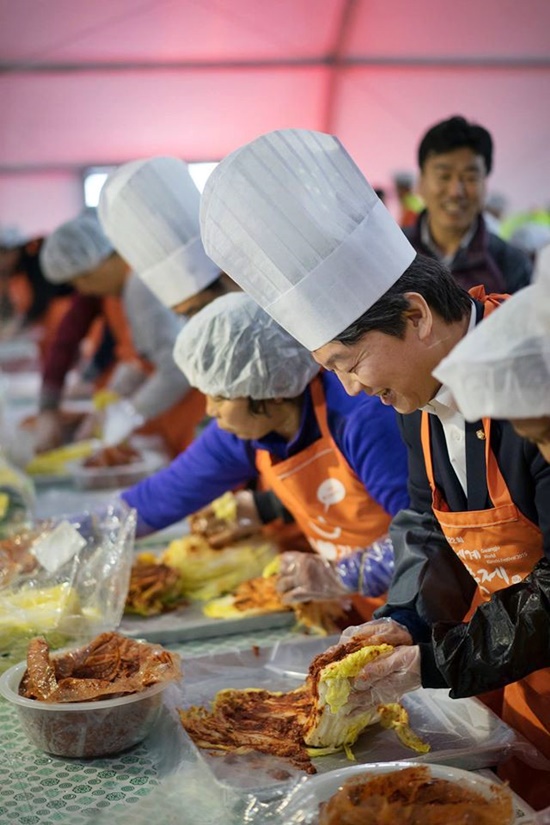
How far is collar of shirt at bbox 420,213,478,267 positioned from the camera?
14.4ft

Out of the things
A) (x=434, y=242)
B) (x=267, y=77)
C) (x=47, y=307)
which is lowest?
(x=47, y=307)

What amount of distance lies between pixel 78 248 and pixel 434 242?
1822 mm

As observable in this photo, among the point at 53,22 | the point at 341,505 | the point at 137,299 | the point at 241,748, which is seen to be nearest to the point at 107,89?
the point at 53,22

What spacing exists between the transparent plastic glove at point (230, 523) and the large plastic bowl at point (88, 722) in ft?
3.78

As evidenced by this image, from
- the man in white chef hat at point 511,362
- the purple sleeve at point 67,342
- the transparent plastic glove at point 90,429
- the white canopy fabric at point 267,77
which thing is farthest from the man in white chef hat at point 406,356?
the white canopy fabric at point 267,77

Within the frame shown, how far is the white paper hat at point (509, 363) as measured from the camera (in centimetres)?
133

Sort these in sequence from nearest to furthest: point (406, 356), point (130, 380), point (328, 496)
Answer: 1. point (406, 356)
2. point (328, 496)
3. point (130, 380)

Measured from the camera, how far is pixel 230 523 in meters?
3.20

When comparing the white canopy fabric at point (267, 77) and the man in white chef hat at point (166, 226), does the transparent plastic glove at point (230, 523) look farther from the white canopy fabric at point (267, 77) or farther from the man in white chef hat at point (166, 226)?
the white canopy fabric at point (267, 77)

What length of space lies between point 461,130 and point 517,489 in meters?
2.67

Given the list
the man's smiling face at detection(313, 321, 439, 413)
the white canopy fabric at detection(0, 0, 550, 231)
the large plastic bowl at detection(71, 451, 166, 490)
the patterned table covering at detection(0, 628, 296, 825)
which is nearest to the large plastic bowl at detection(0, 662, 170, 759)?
the patterned table covering at detection(0, 628, 296, 825)

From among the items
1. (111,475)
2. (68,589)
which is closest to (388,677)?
(68,589)

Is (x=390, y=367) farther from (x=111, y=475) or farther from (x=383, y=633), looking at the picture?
(x=111, y=475)

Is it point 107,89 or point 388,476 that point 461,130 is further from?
point 107,89
